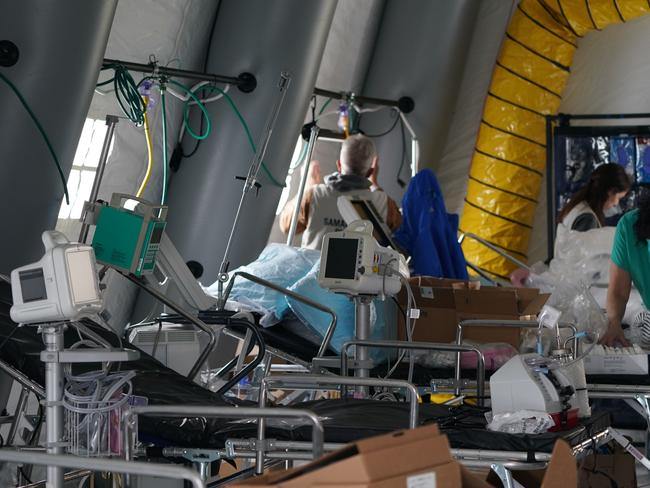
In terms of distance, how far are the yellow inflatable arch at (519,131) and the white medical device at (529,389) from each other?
469cm

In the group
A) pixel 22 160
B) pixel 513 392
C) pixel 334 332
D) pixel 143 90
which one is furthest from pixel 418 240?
pixel 513 392

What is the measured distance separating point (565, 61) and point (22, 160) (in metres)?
4.79

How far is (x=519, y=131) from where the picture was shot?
26.2 feet

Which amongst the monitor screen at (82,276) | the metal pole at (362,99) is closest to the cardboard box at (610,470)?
the monitor screen at (82,276)

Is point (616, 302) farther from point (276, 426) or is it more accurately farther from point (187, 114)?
point (187, 114)

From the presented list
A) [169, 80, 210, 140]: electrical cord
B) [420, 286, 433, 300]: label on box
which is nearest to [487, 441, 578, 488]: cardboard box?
[420, 286, 433, 300]: label on box

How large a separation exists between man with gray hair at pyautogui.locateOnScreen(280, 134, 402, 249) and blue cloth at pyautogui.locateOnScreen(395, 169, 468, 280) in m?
0.27

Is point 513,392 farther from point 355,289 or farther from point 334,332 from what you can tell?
point 334,332

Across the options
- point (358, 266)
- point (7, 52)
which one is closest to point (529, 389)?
point (358, 266)

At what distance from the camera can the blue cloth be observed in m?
5.48

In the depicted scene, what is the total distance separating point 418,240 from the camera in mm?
5488

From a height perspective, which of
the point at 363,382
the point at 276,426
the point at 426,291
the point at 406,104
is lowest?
the point at 276,426

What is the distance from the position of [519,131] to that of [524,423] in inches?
201

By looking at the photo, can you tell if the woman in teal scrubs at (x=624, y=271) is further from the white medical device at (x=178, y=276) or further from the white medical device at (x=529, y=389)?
the white medical device at (x=178, y=276)
